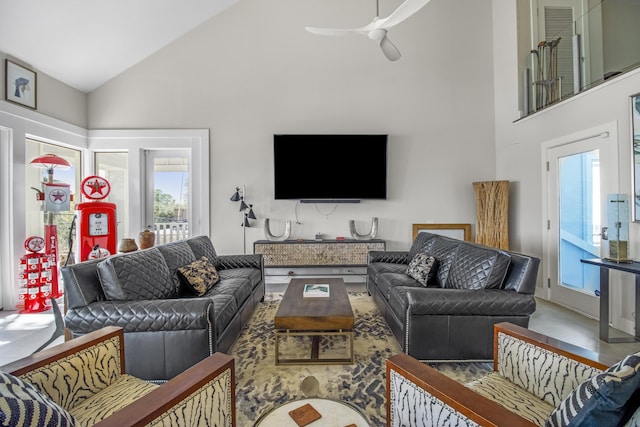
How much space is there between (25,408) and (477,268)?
2.58 meters

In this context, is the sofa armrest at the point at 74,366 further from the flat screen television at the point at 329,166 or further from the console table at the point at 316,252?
the flat screen television at the point at 329,166

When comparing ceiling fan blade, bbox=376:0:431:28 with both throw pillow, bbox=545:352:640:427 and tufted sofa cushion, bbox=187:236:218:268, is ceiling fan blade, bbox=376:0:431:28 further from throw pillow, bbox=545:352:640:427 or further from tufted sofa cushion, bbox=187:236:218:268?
tufted sofa cushion, bbox=187:236:218:268

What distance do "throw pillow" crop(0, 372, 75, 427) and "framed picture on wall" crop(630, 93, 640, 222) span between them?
405 centimetres

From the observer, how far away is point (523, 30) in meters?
4.11

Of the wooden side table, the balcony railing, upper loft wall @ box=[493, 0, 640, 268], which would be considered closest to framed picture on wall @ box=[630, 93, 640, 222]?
upper loft wall @ box=[493, 0, 640, 268]

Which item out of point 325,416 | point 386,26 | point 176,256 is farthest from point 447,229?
point 325,416

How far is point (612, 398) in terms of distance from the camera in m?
0.69

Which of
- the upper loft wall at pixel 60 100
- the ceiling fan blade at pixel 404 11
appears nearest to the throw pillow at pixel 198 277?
the ceiling fan blade at pixel 404 11

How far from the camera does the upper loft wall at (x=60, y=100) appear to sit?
3742 mm

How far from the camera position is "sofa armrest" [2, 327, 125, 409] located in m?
1.11

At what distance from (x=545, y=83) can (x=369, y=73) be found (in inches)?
91.8

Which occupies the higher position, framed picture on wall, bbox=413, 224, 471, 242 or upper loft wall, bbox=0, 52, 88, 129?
upper loft wall, bbox=0, 52, 88, 129

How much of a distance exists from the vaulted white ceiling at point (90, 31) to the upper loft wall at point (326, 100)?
8.1 inches

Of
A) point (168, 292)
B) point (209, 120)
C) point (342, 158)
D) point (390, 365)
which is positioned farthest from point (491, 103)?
point (168, 292)
